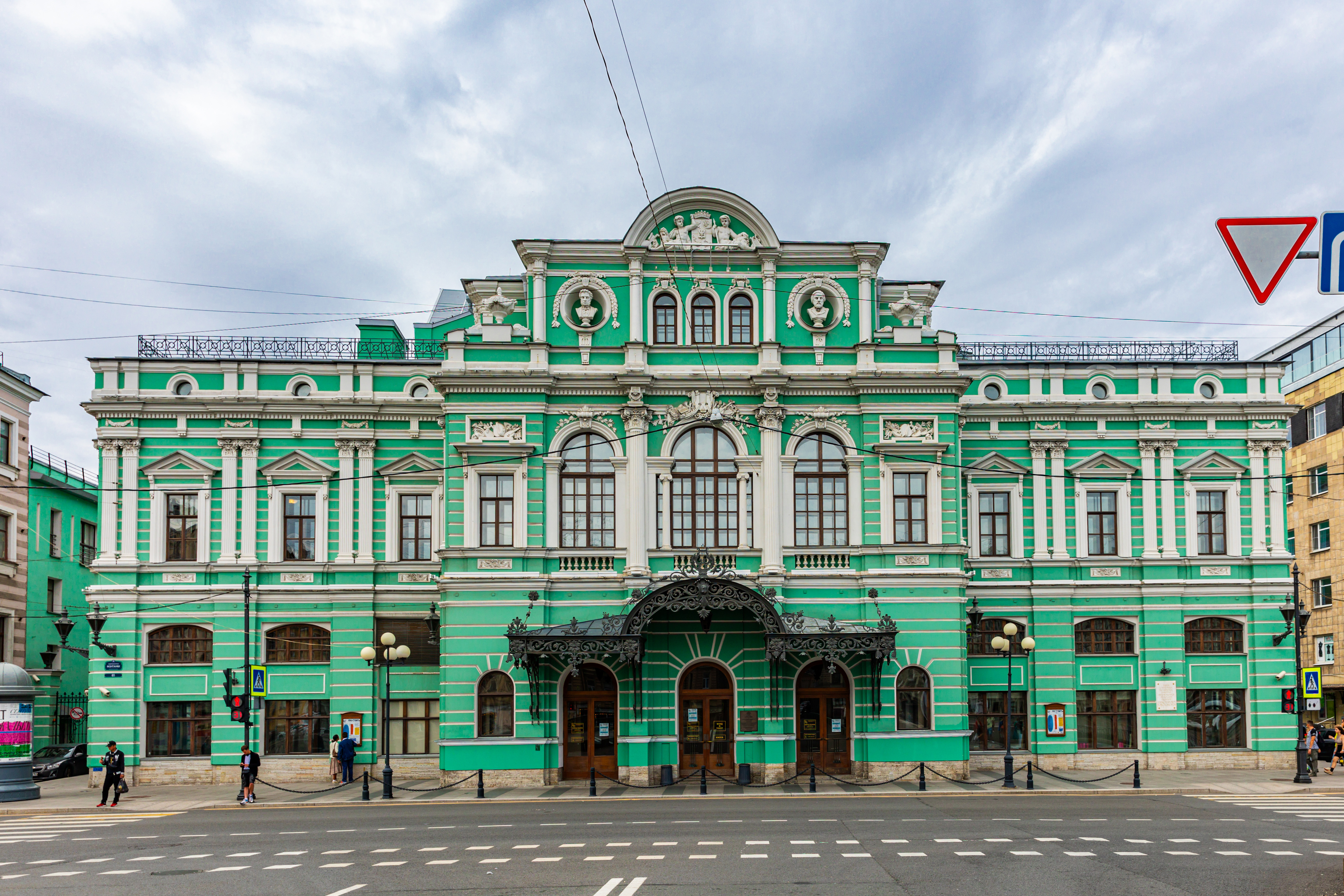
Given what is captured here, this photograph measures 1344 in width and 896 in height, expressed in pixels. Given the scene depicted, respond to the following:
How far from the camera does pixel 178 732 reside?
117 feet

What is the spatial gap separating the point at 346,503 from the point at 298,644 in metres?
4.55

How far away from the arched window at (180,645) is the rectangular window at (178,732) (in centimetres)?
130

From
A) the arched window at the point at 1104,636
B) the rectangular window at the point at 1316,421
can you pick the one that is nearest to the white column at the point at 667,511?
the arched window at the point at 1104,636

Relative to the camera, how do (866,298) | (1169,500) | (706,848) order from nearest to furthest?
(706,848) < (866,298) < (1169,500)

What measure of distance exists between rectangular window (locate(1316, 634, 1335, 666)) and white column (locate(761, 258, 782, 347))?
34743mm

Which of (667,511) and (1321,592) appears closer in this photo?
(667,511)

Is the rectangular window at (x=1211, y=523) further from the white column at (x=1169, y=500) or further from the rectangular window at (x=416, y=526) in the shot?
the rectangular window at (x=416, y=526)

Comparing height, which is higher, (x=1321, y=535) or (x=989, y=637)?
(x=1321, y=535)

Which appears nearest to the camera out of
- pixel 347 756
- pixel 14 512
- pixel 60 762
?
pixel 347 756

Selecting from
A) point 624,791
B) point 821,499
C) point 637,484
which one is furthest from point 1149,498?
point 624,791

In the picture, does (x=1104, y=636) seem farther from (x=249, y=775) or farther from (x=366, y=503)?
(x=249, y=775)

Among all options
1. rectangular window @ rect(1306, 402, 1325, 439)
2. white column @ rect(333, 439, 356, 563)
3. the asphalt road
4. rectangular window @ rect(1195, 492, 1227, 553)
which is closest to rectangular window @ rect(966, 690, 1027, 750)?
rectangular window @ rect(1195, 492, 1227, 553)

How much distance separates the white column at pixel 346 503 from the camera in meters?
36.4

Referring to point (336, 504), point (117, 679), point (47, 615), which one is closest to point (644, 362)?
point (336, 504)
